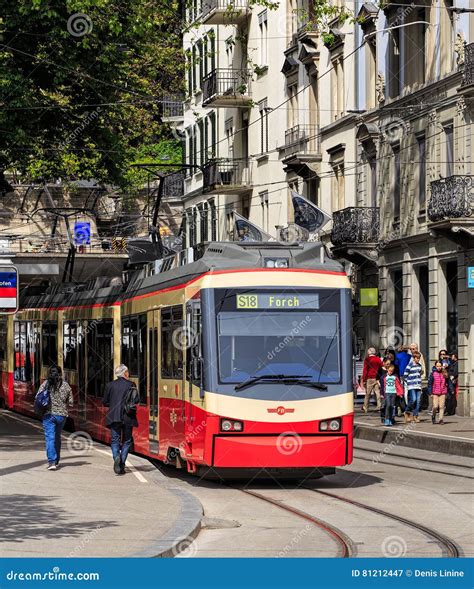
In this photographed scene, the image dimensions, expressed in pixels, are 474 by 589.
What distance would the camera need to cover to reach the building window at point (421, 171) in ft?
134

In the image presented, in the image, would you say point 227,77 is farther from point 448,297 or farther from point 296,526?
point 296,526

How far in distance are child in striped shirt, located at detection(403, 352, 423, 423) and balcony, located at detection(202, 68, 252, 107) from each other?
25.9 m

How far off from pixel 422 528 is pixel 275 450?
436 cm

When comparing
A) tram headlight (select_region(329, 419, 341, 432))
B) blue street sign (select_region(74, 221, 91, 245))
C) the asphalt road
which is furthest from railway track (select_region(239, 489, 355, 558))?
blue street sign (select_region(74, 221, 91, 245))

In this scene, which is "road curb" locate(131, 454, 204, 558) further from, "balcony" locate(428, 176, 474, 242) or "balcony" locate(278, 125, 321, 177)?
"balcony" locate(278, 125, 321, 177)

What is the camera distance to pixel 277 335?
20.2 m

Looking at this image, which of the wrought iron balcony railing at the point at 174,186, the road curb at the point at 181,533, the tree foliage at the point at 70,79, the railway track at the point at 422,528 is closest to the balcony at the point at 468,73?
the tree foliage at the point at 70,79

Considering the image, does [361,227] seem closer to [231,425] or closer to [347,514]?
[231,425]

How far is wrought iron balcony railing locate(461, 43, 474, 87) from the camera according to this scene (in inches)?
1435

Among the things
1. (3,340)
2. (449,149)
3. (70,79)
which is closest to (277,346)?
(70,79)

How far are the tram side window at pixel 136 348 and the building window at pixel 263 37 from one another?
31449 millimetres

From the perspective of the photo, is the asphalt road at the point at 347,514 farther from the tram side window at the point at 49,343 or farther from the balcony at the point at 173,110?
→ the balcony at the point at 173,110

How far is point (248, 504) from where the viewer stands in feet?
61.4
